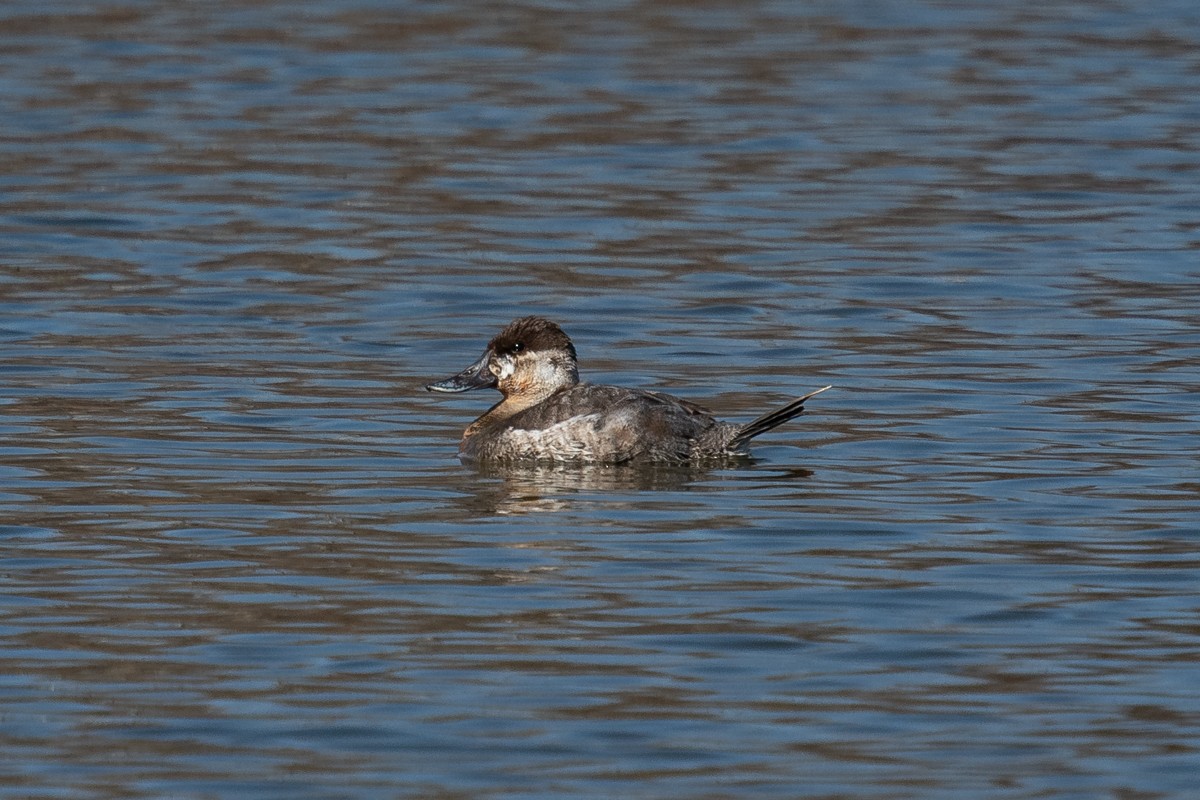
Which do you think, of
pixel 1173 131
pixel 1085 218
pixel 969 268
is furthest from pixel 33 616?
pixel 1173 131

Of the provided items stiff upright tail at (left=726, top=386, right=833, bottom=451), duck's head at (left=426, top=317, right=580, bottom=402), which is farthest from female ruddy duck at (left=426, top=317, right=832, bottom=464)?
duck's head at (left=426, top=317, right=580, bottom=402)

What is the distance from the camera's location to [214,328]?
14297 millimetres

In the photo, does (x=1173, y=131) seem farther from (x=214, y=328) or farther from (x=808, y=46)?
(x=214, y=328)

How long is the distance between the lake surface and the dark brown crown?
1.95 feet

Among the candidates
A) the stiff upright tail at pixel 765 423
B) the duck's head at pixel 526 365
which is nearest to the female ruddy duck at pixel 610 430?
the stiff upright tail at pixel 765 423

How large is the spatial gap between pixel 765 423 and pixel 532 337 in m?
1.38

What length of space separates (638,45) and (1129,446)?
16.3 metres

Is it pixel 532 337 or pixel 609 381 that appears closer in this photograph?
pixel 532 337

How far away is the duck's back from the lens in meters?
10.6

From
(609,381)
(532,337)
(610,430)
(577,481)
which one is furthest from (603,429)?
(609,381)

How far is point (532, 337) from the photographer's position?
1145 cm

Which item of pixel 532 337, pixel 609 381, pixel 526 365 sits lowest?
pixel 609 381

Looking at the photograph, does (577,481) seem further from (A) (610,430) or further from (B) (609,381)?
(B) (609,381)

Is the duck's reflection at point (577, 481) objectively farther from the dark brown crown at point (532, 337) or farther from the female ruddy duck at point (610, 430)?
the dark brown crown at point (532, 337)
